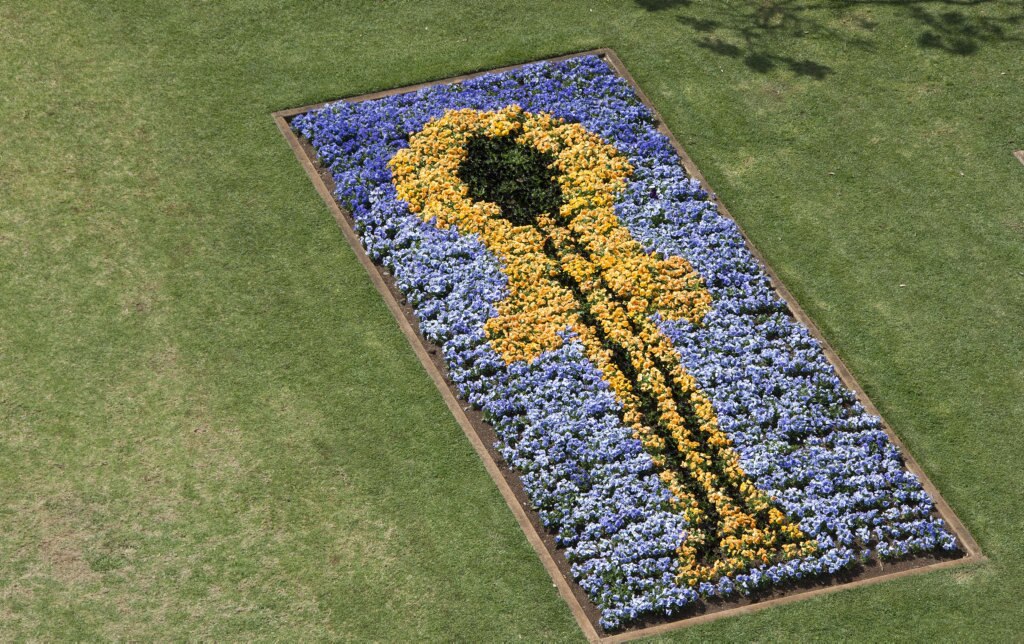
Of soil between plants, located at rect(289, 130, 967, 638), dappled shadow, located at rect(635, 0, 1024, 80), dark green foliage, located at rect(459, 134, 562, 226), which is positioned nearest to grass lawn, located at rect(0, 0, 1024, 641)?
dappled shadow, located at rect(635, 0, 1024, 80)

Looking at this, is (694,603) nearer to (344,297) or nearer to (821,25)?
(344,297)

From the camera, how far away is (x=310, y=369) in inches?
467

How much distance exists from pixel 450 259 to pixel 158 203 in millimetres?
3283

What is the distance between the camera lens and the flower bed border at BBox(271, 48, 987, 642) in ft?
34.7

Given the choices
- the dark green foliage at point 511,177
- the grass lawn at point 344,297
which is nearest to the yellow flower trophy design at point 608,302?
the dark green foliage at point 511,177

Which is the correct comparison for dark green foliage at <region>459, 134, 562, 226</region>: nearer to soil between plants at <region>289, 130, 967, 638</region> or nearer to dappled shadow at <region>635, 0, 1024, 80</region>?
soil between plants at <region>289, 130, 967, 638</region>

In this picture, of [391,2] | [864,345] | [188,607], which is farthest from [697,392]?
[391,2]

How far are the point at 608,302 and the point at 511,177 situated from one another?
85.3 inches

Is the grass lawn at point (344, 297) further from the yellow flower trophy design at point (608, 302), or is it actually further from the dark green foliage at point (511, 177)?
the dark green foliage at point (511, 177)

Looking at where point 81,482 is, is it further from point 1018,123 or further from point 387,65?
point 1018,123

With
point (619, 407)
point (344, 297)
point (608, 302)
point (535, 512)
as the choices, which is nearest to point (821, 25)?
point (608, 302)

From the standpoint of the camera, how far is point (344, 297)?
494 inches

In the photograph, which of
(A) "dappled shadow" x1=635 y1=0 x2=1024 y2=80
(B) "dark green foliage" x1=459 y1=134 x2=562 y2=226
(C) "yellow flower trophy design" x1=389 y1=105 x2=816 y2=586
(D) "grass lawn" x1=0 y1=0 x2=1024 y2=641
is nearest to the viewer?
(D) "grass lawn" x1=0 y1=0 x2=1024 y2=641

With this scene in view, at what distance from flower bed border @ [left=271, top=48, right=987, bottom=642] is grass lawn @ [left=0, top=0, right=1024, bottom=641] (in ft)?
0.39
